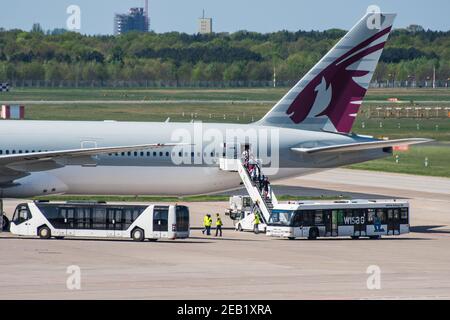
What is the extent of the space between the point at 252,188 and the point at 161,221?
7656 millimetres

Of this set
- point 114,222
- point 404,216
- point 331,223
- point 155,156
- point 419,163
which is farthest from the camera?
point 419,163

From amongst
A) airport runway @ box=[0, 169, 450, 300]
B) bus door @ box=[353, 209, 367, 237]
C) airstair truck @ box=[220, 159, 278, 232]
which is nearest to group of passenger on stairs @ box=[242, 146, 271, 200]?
airstair truck @ box=[220, 159, 278, 232]

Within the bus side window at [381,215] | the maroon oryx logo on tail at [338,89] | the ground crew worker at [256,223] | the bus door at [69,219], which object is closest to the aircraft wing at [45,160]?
the bus door at [69,219]

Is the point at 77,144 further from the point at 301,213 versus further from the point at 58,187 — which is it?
the point at 301,213

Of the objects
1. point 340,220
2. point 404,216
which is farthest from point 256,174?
point 404,216

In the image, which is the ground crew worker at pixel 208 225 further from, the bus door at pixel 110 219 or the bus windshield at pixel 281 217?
the bus door at pixel 110 219

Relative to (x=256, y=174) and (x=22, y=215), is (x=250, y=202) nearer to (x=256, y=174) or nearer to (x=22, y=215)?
(x=256, y=174)

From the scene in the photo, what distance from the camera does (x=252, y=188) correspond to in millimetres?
74000

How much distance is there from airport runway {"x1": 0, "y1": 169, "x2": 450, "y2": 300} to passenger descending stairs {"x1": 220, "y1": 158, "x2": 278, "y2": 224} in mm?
1716

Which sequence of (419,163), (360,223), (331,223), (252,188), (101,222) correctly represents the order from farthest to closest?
(419,163), (252,188), (360,223), (331,223), (101,222)

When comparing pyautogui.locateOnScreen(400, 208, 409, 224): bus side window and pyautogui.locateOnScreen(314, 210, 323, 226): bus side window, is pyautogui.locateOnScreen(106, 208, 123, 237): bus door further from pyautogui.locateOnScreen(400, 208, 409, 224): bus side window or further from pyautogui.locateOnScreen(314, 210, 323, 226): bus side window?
pyautogui.locateOnScreen(400, 208, 409, 224): bus side window

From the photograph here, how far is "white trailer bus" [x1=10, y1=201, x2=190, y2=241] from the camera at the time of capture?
68500 mm

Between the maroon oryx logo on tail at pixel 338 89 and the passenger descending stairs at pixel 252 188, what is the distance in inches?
203
